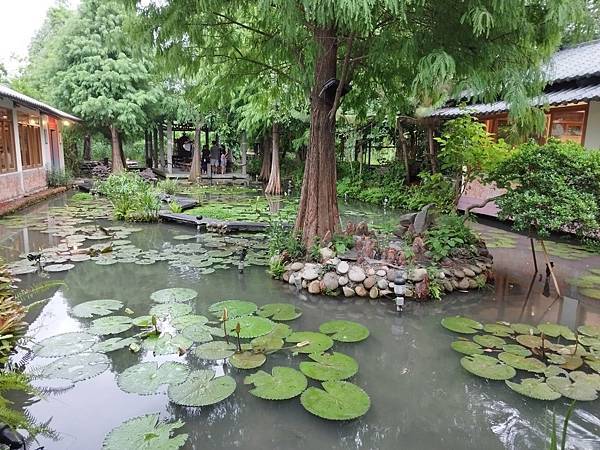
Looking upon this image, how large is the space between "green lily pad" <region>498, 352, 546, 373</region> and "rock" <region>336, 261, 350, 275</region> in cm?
216

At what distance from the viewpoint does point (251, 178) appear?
2169cm

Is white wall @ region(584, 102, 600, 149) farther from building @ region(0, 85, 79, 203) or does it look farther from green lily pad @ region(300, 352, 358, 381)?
building @ region(0, 85, 79, 203)

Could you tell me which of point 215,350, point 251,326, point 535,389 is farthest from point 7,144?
point 535,389

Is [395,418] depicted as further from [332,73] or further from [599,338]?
[332,73]

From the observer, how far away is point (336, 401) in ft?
10.4

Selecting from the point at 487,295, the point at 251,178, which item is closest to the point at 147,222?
the point at 487,295

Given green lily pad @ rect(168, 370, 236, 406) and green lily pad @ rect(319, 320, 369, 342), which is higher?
green lily pad @ rect(319, 320, 369, 342)

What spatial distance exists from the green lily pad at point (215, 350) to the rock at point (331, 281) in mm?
1857

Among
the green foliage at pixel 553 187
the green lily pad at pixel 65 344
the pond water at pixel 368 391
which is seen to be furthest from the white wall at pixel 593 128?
the green lily pad at pixel 65 344

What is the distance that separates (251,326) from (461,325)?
87.4 inches

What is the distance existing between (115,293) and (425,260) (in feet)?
13.4

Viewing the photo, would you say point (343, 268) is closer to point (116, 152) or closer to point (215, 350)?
point (215, 350)

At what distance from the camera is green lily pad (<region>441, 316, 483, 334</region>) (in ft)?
14.8

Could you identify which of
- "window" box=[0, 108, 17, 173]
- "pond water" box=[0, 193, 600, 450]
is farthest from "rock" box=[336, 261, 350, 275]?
"window" box=[0, 108, 17, 173]
